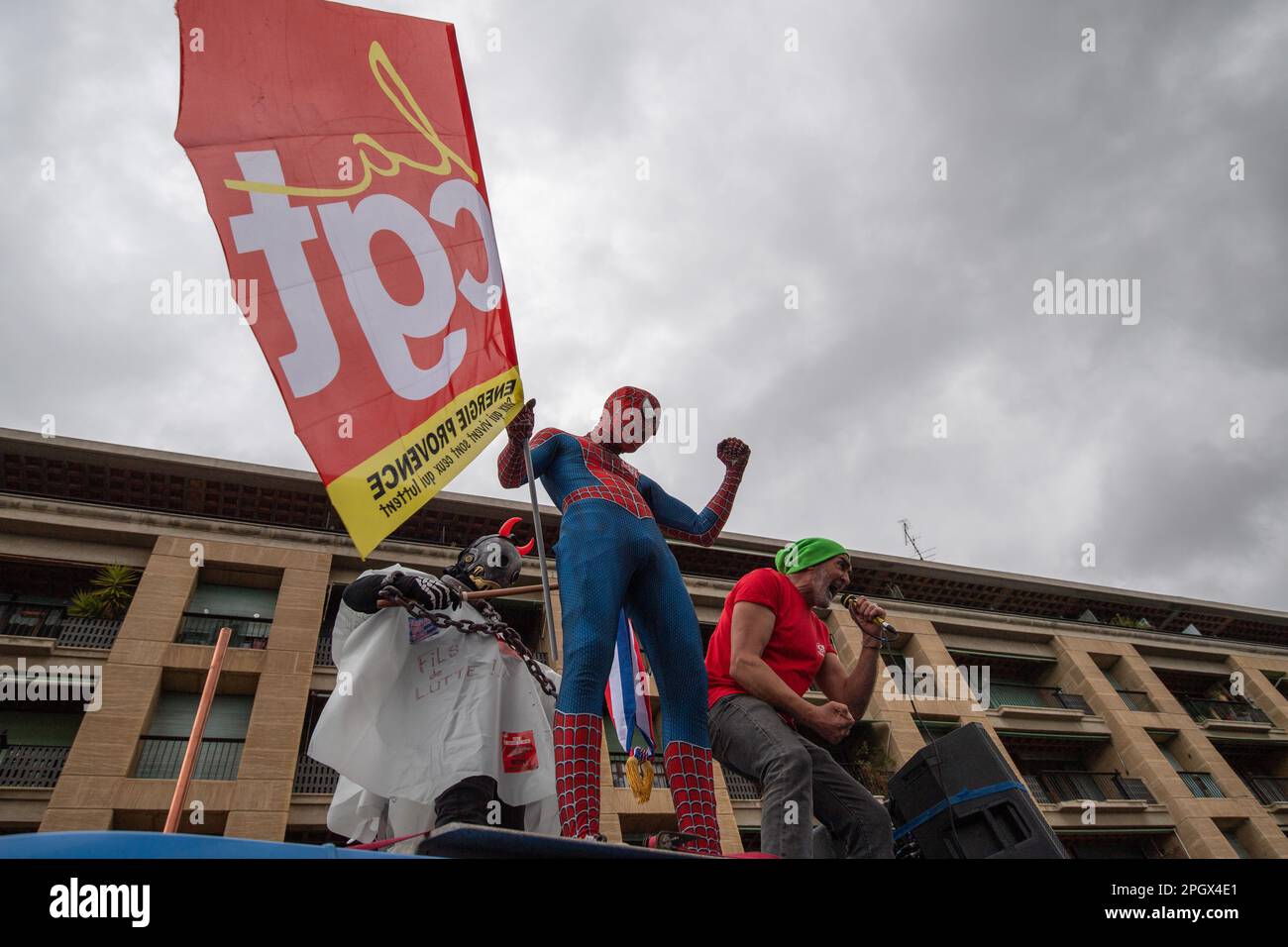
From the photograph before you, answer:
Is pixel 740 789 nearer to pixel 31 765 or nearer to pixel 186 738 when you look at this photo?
pixel 186 738

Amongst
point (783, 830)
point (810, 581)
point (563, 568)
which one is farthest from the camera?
point (810, 581)

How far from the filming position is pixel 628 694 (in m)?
4.23

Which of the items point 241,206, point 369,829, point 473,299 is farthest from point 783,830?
point 241,206

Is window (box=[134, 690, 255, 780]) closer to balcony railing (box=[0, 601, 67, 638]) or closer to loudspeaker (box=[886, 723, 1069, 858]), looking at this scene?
balcony railing (box=[0, 601, 67, 638])

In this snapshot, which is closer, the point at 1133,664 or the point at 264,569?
the point at 264,569

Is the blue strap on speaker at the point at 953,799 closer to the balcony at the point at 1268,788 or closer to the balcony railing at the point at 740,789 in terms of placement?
the balcony railing at the point at 740,789

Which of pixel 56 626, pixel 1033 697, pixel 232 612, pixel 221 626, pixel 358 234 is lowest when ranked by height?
pixel 358 234

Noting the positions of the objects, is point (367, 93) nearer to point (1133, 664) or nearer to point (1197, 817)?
point (1197, 817)

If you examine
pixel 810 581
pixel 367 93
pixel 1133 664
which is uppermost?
pixel 1133 664

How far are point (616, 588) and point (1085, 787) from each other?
77.6ft

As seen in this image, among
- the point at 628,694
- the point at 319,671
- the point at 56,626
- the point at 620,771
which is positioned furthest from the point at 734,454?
the point at 56,626

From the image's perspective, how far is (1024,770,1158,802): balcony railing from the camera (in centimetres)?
2042

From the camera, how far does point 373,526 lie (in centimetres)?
268
